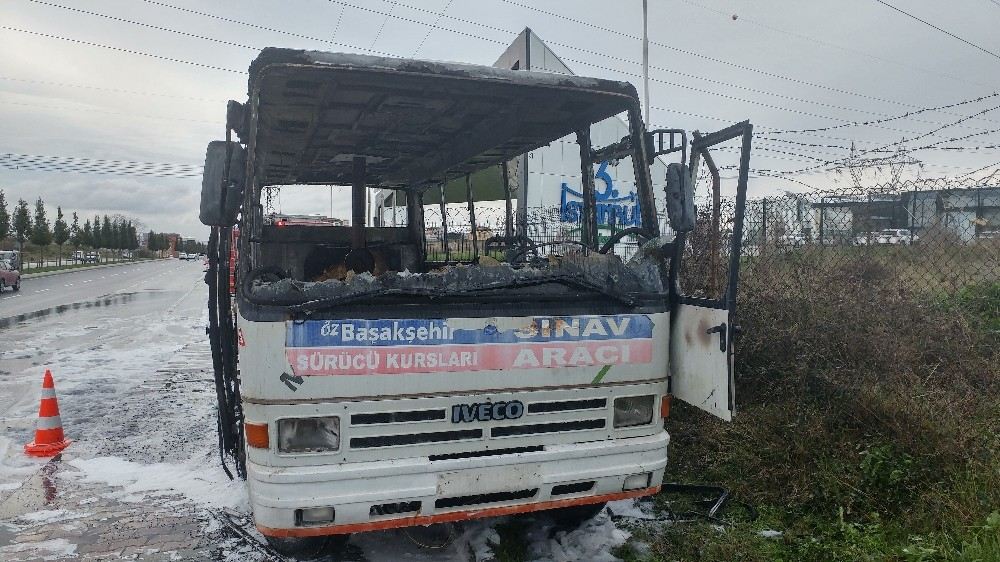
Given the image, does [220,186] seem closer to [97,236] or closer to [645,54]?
[645,54]

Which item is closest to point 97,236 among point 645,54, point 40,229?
point 40,229

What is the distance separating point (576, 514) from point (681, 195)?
2055 mm

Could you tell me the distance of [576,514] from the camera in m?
4.16

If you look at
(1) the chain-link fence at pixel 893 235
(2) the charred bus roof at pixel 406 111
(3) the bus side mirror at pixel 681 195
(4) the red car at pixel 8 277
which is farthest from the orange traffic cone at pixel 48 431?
(4) the red car at pixel 8 277

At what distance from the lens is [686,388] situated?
366 cm

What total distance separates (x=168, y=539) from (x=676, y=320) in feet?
11.0

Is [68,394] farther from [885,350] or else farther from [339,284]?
[885,350]

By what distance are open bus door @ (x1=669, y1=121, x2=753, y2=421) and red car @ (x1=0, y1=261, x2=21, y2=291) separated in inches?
1140

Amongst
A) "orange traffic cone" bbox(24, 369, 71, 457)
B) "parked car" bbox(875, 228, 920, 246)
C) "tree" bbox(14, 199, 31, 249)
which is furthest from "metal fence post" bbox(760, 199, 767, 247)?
"tree" bbox(14, 199, 31, 249)

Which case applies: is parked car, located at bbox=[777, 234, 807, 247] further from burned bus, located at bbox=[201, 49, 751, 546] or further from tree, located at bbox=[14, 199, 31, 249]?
tree, located at bbox=[14, 199, 31, 249]

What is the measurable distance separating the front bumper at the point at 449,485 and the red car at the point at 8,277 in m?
28.2

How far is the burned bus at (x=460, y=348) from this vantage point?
3047 millimetres

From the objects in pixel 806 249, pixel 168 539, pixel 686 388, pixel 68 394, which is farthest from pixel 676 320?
pixel 68 394

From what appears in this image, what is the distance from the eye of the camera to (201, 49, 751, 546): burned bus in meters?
3.05
